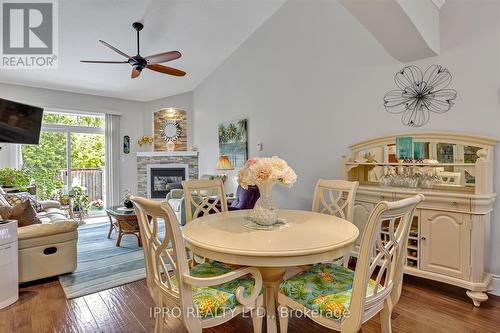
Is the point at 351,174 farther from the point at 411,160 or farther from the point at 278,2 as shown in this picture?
the point at 278,2

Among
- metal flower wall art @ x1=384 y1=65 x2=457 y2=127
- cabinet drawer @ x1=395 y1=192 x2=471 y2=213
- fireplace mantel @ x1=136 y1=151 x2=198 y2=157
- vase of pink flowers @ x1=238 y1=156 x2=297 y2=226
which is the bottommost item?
cabinet drawer @ x1=395 y1=192 x2=471 y2=213

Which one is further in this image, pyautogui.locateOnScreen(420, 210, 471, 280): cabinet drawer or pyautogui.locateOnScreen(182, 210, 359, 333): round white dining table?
pyautogui.locateOnScreen(420, 210, 471, 280): cabinet drawer

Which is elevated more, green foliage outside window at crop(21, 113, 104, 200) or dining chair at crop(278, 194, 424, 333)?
green foliage outside window at crop(21, 113, 104, 200)

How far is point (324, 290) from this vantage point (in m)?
1.50

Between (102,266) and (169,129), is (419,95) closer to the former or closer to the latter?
(102,266)

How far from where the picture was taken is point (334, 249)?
139cm

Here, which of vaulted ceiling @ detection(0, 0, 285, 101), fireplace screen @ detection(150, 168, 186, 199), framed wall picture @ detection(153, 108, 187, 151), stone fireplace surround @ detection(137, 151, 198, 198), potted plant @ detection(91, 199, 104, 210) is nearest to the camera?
vaulted ceiling @ detection(0, 0, 285, 101)

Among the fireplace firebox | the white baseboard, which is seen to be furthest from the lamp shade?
the white baseboard

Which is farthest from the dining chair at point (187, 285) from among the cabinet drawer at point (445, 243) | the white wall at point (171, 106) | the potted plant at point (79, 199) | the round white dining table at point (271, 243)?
the white wall at point (171, 106)

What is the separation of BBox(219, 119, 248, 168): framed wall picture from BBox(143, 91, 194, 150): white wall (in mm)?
1313

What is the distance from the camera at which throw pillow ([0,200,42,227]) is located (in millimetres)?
2691

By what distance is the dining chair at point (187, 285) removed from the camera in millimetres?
1299

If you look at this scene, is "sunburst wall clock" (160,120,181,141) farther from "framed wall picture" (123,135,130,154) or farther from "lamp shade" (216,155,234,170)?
"lamp shade" (216,155,234,170)

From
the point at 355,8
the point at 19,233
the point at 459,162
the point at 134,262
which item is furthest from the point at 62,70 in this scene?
the point at 459,162
